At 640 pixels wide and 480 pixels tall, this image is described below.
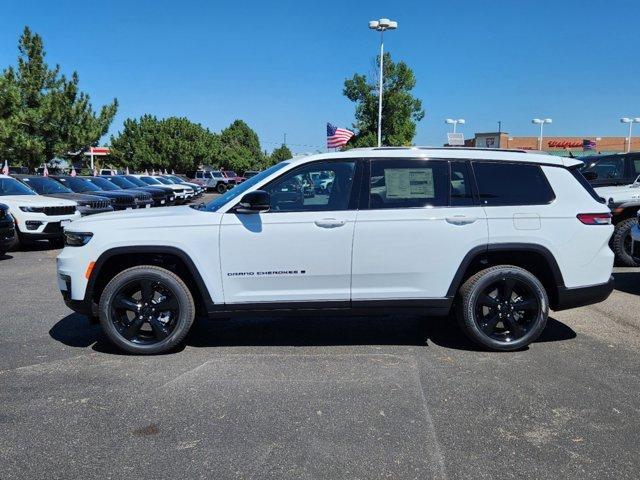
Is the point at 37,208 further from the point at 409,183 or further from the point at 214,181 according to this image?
the point at 214,181

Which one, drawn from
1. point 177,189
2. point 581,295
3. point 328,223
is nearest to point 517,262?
point 581,295

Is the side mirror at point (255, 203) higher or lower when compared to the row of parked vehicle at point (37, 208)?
higher

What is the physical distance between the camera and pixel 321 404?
3879mm

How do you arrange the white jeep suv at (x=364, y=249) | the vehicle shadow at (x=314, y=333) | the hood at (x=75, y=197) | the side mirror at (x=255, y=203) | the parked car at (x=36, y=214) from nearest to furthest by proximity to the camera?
the side mirror at (x=255, y=203), the white jeep suv at (x=364, y=249), the vehicle shadow at (x=314, y=333), the parked car at (x=36, y=214), the hood at (x=75, y=197)

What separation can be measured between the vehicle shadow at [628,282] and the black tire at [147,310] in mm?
6138

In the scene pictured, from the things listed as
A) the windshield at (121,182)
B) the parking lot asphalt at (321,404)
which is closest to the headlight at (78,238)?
the parking lot asphalt at (321,404)

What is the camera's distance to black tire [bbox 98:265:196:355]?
477cm

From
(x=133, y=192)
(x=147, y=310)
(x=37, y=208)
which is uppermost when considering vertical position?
(x=133, y=192)

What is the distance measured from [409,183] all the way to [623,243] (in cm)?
622

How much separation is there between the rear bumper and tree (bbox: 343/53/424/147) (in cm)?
2944

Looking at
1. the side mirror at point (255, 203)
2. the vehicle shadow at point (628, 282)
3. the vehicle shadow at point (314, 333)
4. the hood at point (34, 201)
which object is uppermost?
the side mirror at point (255, 203)

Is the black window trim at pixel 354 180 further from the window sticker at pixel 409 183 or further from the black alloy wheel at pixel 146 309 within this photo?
the black alloy wheel at pixel 146 309

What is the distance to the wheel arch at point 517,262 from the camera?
15.8 ft

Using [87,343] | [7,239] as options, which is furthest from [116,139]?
[87,343]
